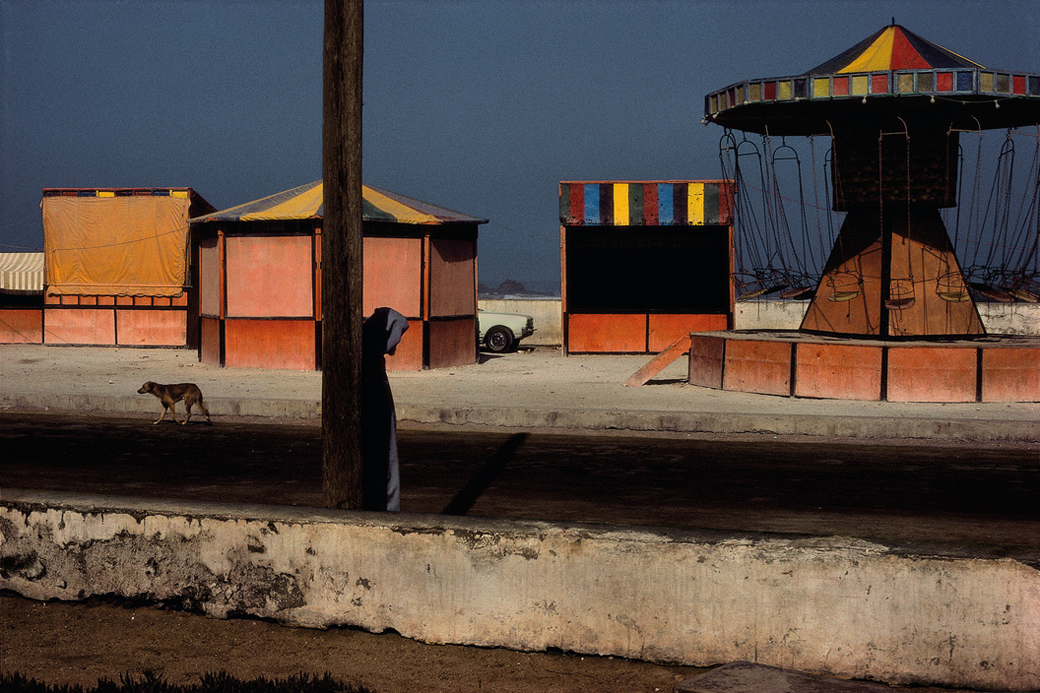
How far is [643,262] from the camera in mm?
28172

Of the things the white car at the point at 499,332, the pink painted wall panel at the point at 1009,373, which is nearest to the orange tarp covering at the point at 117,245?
the white car at the point at 499,332

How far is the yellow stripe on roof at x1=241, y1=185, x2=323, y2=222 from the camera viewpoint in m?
20.1

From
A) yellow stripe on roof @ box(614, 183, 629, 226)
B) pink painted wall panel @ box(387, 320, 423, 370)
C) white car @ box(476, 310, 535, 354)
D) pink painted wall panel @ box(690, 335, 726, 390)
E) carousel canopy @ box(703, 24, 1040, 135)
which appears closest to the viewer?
carousel canopy @ box(703, 24, 1040, 135)

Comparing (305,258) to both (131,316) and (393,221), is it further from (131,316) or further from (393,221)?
(131,316)

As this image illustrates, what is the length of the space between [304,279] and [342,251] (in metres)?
15.0

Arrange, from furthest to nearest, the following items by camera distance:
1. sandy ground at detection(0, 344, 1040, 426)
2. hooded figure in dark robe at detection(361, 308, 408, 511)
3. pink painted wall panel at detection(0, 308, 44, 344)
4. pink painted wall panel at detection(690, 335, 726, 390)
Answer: pink painted wall panel at detection(0, 308, 44, 344), pink painted wall panel at detection(690, 335, 726, 390), sandy ground at detection(0, 344, 1040, 426), hooded figure in dark robe at detection(361, 308, 408, 511)

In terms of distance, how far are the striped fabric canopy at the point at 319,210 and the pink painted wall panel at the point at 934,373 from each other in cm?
988

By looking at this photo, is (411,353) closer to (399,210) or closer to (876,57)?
(399,210)

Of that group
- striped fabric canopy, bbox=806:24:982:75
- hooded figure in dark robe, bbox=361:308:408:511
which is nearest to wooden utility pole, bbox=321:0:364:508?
hooded figure in dark robe, bbox=361:308:408:511

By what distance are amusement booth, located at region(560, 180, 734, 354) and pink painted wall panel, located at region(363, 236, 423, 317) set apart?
5.67 meters

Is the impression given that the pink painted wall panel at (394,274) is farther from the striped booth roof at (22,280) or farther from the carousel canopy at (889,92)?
the striped booth roof at (22,280)

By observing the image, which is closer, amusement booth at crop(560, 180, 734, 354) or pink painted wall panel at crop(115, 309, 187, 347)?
amusement booth at crop(560, 180, 734, 354)

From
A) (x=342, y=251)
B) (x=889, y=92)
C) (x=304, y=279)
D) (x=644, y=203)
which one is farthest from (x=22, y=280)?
(x=342, y=251)

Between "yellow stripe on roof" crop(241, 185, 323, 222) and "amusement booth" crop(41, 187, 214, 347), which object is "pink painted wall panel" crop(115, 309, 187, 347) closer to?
"amusement booth" crop(41, 187, 214, 347)
